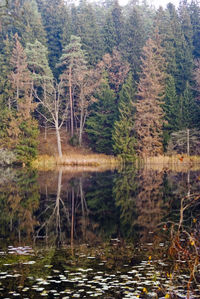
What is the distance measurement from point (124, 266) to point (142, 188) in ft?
47.6

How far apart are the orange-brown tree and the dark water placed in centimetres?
2317

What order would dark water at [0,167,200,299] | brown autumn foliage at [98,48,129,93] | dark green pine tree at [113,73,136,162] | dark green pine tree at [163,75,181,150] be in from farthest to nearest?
brown autumn foliage at [98,48,129,93], dark green pine tree at [163,75,181,150], dark green pine tree at [113,73,136,162], dark water at [0,167,200,299]

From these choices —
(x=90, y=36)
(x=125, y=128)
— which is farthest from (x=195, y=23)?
(x=125, y=128)

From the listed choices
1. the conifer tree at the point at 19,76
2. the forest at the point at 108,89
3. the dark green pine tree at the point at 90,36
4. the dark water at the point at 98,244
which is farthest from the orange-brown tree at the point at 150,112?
the dark water at the point at 98,244

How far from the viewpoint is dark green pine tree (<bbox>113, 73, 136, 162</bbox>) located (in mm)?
44625

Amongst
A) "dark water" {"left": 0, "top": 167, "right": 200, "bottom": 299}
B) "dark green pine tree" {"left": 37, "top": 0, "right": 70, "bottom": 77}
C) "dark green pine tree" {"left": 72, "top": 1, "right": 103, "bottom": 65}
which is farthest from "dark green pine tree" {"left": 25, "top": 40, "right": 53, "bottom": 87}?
"dark water" {"left": 0, "top": 167, "right": 200, "bottom": 299}

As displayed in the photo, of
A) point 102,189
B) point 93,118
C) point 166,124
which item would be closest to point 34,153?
point 93,118

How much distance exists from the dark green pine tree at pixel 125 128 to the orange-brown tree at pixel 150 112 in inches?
30.4

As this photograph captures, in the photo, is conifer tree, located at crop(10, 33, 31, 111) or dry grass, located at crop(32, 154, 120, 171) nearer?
dry grass, located at crop(32, 154, 120, 171)

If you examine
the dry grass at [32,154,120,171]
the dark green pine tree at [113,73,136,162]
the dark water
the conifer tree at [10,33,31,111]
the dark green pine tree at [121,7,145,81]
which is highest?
the dark green pine tree at [121,7,145,81]

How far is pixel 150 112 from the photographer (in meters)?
46.8

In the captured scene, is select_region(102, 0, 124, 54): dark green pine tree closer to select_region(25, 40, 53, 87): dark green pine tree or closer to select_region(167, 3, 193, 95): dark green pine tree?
Answer: select_region(167, 3, 193, 95): dark green pine tree

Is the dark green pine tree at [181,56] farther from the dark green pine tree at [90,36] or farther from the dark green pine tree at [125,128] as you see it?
the dark green pine tree at [90,36]

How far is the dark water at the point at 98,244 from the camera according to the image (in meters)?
7.57
